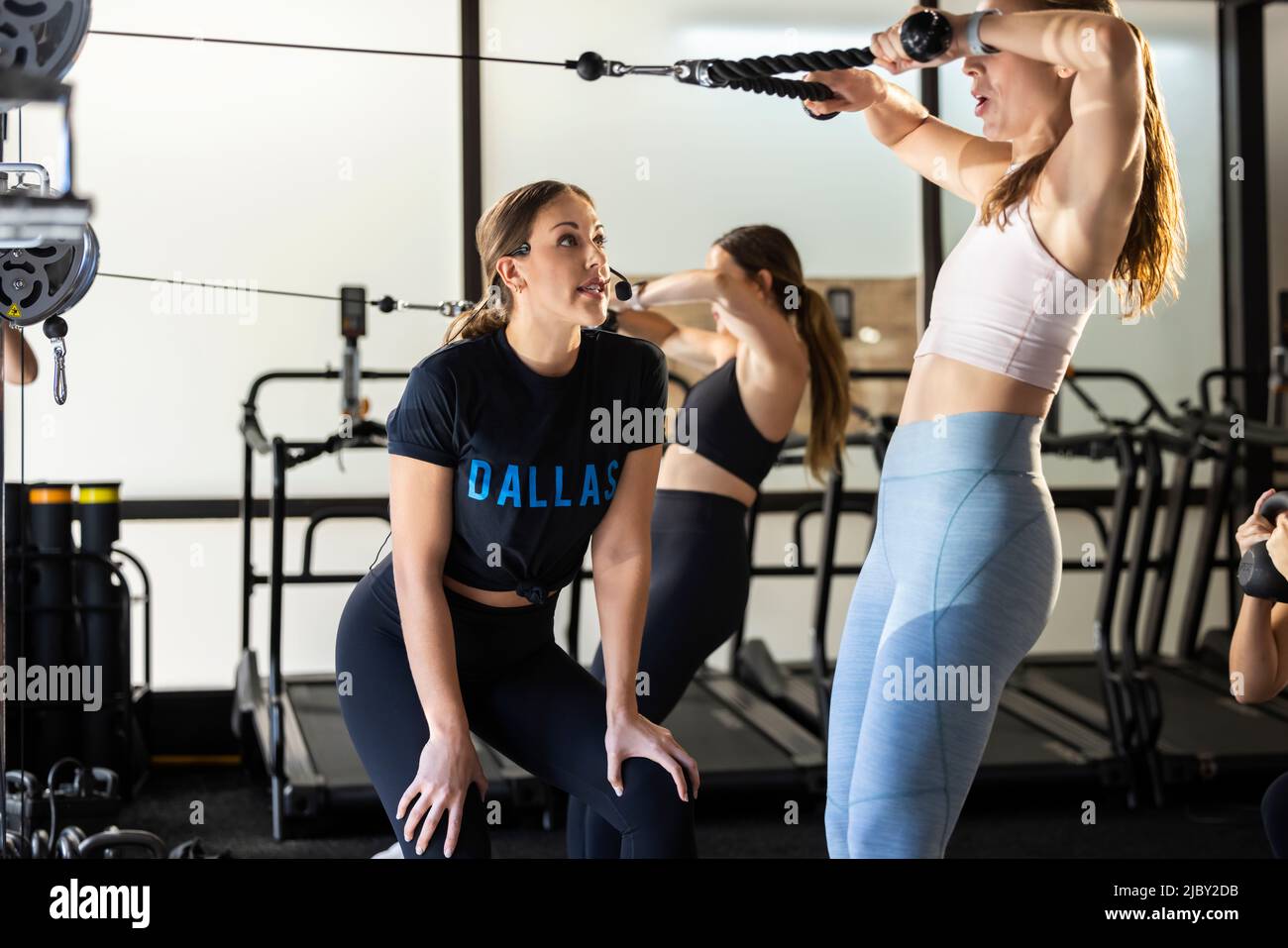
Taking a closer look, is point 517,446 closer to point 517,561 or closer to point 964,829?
point 517,561

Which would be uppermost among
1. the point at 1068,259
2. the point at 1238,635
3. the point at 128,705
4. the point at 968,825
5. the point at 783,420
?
the point at 1068,259

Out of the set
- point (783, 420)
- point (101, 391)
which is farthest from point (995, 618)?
point (101, 391)

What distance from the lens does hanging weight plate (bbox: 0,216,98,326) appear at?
7.39ft

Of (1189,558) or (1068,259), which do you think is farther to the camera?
(1189,558)

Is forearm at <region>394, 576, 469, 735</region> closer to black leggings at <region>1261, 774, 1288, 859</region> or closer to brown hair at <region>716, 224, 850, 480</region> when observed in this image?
black leggings at <region>1261, 774, 1288, 859</region>

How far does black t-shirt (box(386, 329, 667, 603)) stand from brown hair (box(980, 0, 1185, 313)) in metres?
0.65

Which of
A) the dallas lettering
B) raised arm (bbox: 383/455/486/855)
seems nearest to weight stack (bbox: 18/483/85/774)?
raised arm (bbox: 383/455/486/855)

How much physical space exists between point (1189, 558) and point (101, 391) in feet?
15.4

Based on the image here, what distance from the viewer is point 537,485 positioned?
83.3 inches

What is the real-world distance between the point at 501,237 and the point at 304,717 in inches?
115
